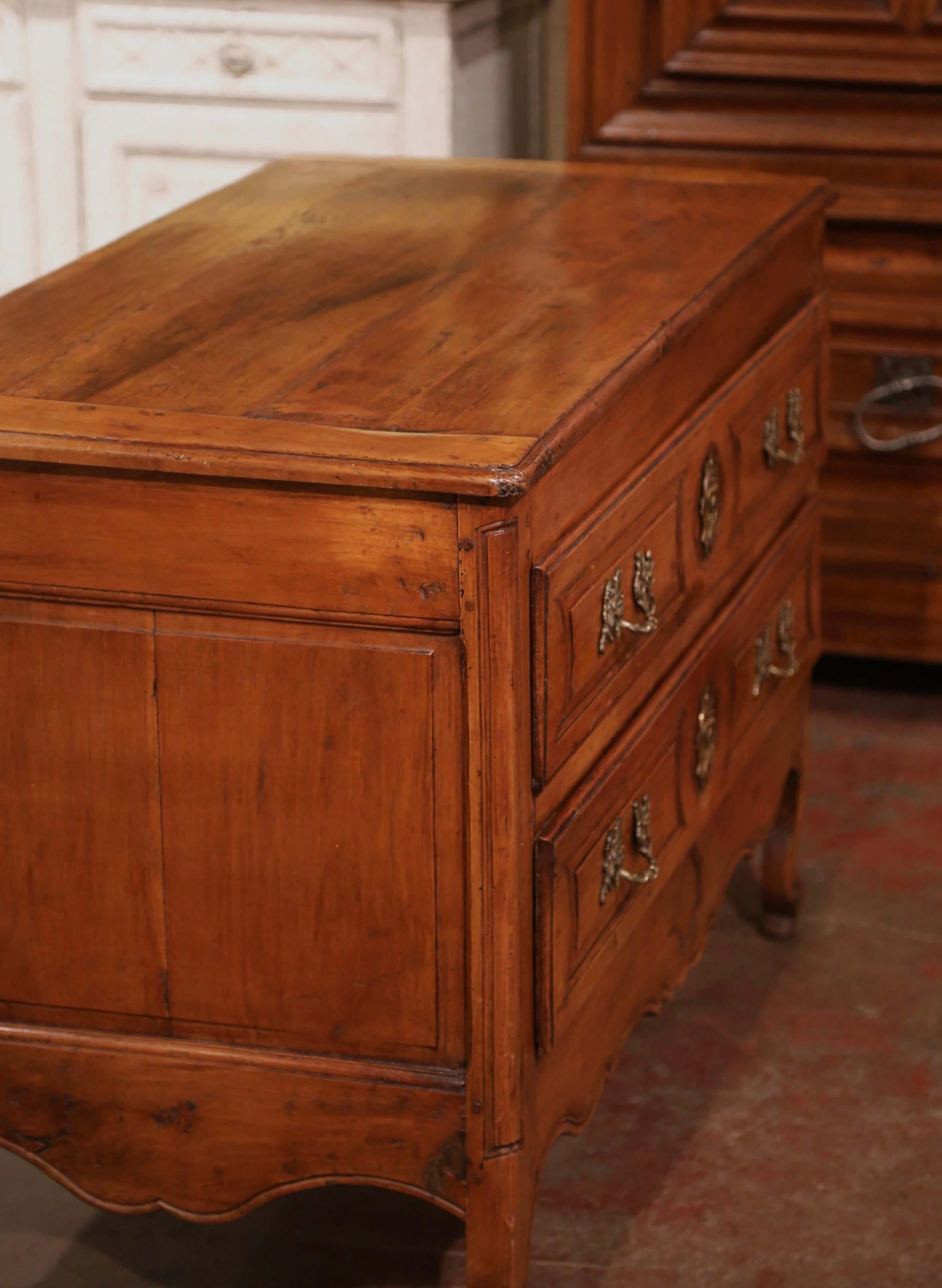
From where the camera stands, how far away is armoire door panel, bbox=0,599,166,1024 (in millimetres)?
1559

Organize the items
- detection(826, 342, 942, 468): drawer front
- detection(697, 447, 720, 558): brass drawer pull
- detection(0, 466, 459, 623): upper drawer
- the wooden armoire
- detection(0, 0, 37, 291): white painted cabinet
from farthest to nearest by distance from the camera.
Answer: detection(0, 0, 37, 291): white painted cabinet → detection(826, 342, 942, 468): drawer front → the wooden armoire → detection(697, 447, 720, 558): brass drawer pull → detection(0, 466, 459, 623): upper drawer

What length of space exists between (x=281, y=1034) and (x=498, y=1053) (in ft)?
0.65

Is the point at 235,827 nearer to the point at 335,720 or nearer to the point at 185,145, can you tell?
the point at 335,720

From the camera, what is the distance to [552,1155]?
2217mm

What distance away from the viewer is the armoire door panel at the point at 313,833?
152 cm

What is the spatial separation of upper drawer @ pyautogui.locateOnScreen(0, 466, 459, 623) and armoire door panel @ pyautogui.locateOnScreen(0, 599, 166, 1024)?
4 centimetres

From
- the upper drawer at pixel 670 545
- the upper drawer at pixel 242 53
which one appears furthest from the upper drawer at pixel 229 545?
the upper drawer at pixel 242 53

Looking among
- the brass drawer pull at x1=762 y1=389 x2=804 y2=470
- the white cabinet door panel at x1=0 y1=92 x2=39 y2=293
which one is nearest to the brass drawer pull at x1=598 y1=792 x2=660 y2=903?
the brass drawer pull at x1=762 y1=389 x2=804 y2=470

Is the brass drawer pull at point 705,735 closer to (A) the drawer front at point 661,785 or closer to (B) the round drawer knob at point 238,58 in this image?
(A) the drawer front at point 661,785

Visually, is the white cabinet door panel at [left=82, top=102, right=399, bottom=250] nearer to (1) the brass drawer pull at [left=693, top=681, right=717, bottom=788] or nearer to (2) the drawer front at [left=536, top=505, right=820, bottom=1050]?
(2) the drawer front at [left=536, top=505, right=820, bottom=1050]

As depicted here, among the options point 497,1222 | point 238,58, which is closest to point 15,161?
point 238,58

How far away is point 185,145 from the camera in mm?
3332

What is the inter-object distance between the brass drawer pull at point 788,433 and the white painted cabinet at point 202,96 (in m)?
1.16

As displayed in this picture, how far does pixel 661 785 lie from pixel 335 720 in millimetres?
491
